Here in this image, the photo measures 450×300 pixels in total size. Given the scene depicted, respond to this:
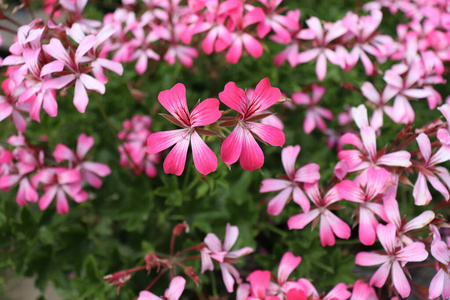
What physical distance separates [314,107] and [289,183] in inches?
25.7

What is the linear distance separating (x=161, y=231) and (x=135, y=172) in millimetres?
318

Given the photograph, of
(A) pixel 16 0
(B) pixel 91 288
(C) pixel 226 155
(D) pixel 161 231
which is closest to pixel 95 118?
(D) pixel 161 231

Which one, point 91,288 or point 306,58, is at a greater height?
point 306,58

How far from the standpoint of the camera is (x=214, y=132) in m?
0.96

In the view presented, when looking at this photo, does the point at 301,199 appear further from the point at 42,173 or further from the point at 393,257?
the point at 42,173

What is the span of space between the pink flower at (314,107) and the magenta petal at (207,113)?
0.96 meters

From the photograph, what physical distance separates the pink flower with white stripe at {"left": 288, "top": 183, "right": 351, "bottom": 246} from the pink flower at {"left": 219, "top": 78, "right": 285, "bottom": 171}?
0.35 m

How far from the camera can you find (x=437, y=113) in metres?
1.89

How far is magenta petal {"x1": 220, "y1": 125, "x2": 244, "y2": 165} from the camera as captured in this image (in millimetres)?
928

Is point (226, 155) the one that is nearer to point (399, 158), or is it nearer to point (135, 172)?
point (399, 158)

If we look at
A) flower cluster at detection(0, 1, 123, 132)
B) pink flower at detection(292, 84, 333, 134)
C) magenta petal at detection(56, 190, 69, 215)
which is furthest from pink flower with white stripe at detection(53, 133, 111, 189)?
pink flower at detection(292, 84, 333, 134)

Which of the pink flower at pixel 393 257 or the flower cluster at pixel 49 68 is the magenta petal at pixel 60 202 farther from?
the pink flower at pixel 393 257

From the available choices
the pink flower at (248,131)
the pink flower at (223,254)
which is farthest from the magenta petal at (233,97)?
the pink flower at (223,254)

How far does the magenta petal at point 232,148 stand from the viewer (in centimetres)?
93
